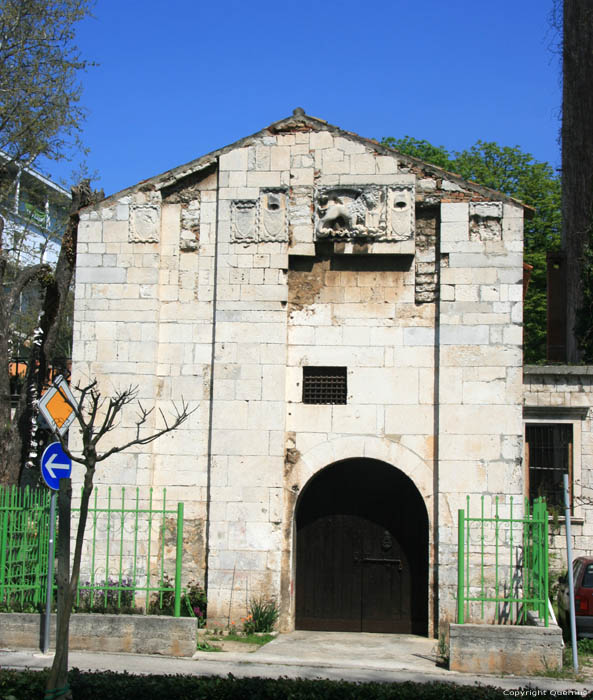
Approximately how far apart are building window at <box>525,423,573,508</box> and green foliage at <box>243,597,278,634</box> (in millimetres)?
6174

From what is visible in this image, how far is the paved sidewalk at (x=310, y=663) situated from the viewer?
1055 cm

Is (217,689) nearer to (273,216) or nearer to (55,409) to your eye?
(55,409)

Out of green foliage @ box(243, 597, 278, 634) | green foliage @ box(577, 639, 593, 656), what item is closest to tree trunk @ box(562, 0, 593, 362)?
green foliage @ box(577, 639, 593, 656)

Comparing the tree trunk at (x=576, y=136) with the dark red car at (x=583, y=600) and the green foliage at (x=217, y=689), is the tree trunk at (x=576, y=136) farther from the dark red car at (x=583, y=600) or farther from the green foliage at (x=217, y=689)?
the green foliage at (x=217, y=689)

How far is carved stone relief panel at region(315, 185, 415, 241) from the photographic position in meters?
13.9

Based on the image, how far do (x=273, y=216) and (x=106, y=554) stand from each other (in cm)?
556

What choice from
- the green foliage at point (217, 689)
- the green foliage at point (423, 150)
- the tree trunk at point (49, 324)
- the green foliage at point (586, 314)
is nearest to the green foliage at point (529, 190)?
the green foliage at point (423, 150)

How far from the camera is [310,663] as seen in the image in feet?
37.3

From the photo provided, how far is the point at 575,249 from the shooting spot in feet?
78.9

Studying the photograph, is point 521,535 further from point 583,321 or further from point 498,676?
Answer: point 583,321

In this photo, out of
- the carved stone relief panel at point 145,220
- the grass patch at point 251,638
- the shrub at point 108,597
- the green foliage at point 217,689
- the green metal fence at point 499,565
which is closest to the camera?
the green foliage at point 217,689

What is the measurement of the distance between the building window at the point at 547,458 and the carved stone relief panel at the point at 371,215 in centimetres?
531

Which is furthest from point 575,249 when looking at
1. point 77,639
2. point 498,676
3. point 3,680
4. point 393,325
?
point 3,680

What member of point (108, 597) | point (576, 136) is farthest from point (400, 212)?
point (576, 136)
